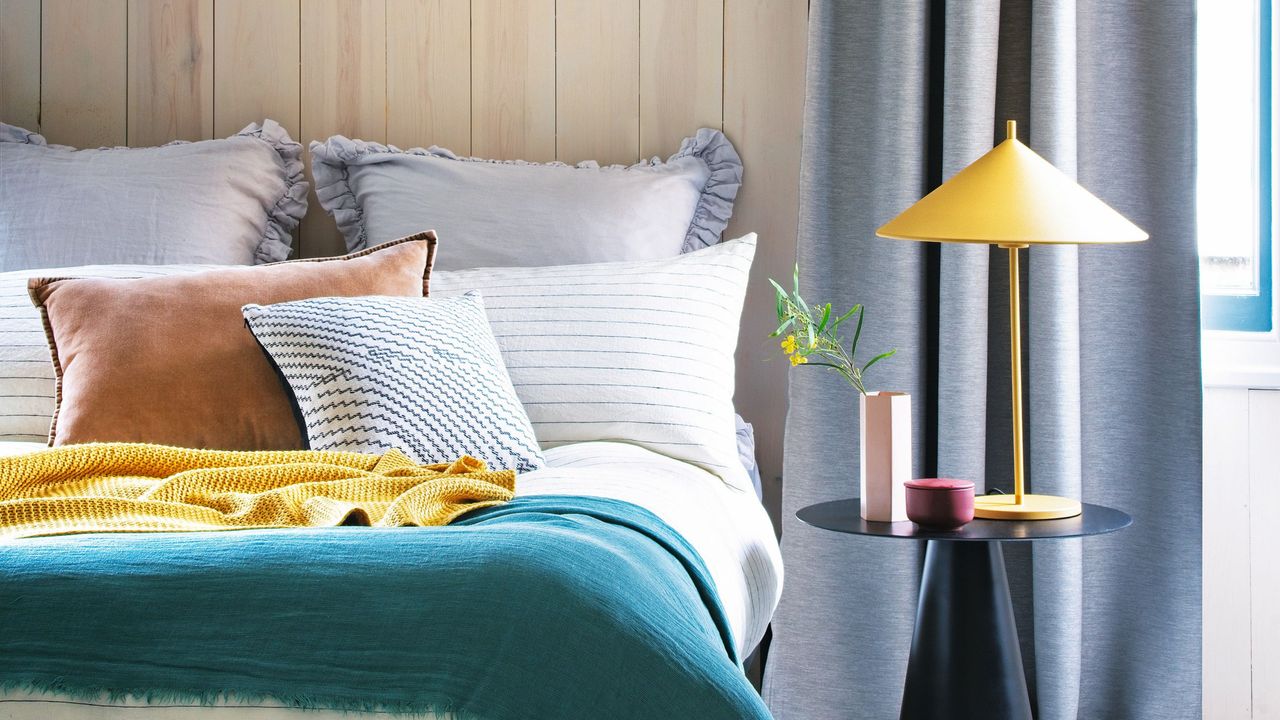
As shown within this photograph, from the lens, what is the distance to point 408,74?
235 cm

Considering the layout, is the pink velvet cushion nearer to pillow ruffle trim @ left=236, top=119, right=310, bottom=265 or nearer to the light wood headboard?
pillow ruffle trim @ left=236, top=119, right=310, bottom=265

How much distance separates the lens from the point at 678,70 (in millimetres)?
2283

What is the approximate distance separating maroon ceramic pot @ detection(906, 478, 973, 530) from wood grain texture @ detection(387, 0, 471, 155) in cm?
124

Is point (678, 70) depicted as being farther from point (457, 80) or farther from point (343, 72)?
point (343, 72)

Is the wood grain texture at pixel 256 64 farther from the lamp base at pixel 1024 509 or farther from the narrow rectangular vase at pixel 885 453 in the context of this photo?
the lamp base at pixel 1024 509

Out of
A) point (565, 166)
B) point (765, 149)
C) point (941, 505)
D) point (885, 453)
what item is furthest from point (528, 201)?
point (941, 505)

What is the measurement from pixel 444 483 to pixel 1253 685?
1655 mm

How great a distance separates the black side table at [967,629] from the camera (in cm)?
154

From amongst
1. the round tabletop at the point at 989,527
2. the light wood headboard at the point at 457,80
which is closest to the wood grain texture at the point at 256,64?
the light wood headboard at the point at 457,80

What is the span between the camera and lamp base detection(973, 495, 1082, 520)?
1.59m

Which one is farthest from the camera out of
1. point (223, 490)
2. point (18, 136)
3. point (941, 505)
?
point (18, 136)

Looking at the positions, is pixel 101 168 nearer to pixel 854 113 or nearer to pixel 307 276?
pixel 307 276

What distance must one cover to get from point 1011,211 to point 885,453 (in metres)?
0.37

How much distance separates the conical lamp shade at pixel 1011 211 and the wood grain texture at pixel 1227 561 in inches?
26.5
